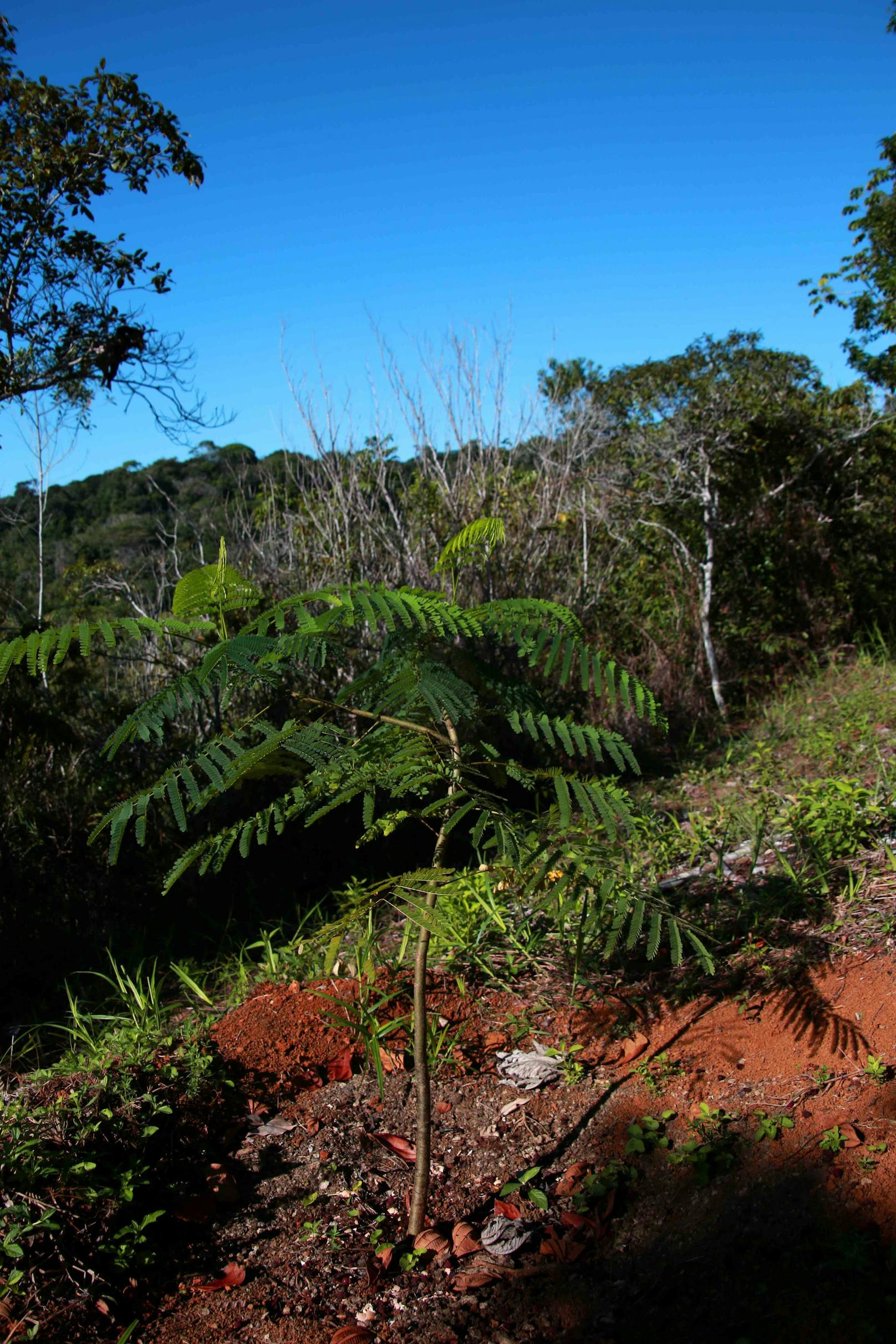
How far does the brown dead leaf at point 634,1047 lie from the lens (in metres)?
2.67

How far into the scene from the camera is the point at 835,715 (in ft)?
19.0

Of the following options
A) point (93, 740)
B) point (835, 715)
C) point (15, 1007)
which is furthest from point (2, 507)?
point (835, 715)

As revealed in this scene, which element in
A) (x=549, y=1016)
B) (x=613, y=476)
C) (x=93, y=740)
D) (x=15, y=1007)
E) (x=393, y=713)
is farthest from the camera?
(x=613, y=476)

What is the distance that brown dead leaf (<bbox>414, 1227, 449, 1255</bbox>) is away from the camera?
2127 millimetres

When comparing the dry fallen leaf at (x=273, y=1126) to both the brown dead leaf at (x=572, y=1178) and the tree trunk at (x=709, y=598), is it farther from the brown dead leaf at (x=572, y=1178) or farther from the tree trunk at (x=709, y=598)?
the tree trunk at (x=709, y=598)

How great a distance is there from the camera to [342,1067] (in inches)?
115

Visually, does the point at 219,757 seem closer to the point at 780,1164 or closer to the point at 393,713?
the point at 393,713

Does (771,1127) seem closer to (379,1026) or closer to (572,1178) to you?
(572,1178)

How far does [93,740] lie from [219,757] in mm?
3793

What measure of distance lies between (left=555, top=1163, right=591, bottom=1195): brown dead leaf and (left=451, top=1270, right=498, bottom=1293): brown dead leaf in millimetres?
301

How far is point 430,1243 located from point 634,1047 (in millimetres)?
857

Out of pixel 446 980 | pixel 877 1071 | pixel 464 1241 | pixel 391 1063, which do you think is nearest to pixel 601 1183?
pixel 464 1241

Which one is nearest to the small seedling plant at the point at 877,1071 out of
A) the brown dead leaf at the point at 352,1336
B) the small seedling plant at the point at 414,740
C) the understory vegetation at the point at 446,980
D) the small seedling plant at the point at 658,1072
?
the understory vegetation at the point at 446,980

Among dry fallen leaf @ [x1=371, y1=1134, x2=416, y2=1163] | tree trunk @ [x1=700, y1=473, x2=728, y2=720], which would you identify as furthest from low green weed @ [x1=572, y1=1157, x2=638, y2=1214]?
tree trunk @ [x1=700, y1=473, x2=728, y2=720]
